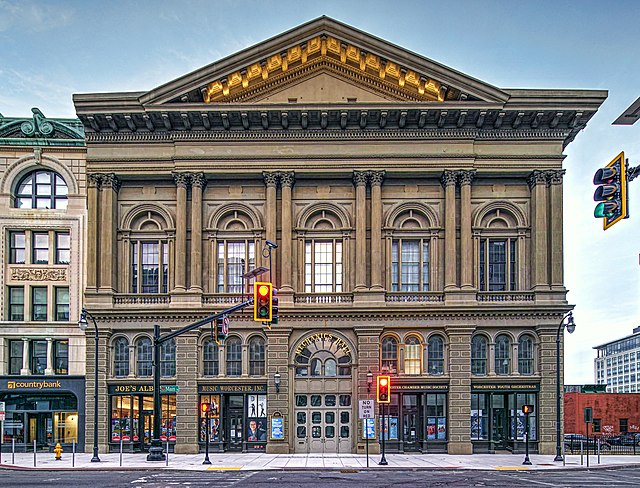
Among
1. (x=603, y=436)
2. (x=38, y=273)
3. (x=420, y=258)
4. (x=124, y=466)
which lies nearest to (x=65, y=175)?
(x=38, y=273)

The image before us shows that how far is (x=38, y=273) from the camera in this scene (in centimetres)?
4544

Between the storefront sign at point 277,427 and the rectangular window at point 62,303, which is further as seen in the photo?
the rectangular window at point 62,303

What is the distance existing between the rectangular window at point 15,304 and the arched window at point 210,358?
1161 cm

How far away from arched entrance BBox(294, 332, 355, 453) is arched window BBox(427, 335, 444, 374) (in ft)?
15.2

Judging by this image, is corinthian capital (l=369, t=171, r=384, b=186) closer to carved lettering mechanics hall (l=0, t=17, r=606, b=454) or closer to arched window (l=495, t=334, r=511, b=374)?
carved lettering mechanics hall (l=0, t=17, r=606, b=454)

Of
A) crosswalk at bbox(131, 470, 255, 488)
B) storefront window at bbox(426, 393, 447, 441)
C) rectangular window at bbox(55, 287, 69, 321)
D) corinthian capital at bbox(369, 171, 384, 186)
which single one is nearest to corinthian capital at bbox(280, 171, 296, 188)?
→ corinthian capital at bbox(369, 171, 384, 186)

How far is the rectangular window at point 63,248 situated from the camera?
45.8 meters

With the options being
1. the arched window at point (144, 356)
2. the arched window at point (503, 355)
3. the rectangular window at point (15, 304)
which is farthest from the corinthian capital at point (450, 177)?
the rectangular window at point (15, 304)

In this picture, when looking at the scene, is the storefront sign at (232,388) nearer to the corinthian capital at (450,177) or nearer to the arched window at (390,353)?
the arched window at (390,353)

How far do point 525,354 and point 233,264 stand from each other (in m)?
18.1

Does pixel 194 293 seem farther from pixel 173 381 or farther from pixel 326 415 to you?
pixel 326 415

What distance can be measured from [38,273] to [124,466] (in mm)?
15968

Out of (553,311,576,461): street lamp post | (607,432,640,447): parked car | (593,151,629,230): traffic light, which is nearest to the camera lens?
(593,151,629,230): traffic light

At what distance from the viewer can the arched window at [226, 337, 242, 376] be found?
1725 inches
